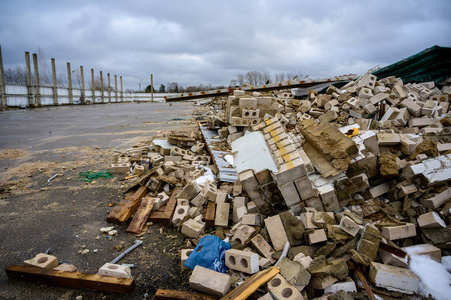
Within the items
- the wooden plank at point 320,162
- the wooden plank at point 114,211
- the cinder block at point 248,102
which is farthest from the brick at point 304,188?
the cinder block at point 248,102

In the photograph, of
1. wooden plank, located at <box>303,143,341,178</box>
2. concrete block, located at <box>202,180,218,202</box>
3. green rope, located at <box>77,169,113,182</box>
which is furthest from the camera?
green rope, located at <box>77,169,113,182</box>

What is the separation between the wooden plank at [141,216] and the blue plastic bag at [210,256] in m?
1.24

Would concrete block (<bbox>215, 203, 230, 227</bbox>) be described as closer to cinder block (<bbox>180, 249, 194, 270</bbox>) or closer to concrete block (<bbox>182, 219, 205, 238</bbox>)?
concrete block (<bbox>182, 219, 205, 238</bbox>)

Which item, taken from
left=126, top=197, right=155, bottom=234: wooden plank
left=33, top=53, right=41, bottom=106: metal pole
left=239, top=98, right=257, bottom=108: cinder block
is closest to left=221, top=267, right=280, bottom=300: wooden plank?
left=126, top=197, right=155, bottom=234: wooden plank

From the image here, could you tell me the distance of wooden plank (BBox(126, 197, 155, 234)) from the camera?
12.6 feet

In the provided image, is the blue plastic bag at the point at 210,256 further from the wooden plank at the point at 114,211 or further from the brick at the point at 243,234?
the wooden plank at the point at 114,211

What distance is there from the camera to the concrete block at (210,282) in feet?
8.43

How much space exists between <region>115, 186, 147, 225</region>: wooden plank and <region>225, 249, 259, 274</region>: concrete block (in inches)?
77.4

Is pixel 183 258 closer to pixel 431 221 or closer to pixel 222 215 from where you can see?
pixel 222 215

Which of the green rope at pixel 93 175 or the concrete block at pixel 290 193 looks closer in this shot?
the concrete block at pixel 290 193

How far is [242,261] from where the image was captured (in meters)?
2.87

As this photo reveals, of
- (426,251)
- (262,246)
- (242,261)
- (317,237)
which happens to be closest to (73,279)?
(242,261)

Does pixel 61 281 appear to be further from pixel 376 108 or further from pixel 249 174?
pixel 376 108

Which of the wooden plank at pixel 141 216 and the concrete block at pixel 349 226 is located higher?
the concrete block at pixel 349 226
